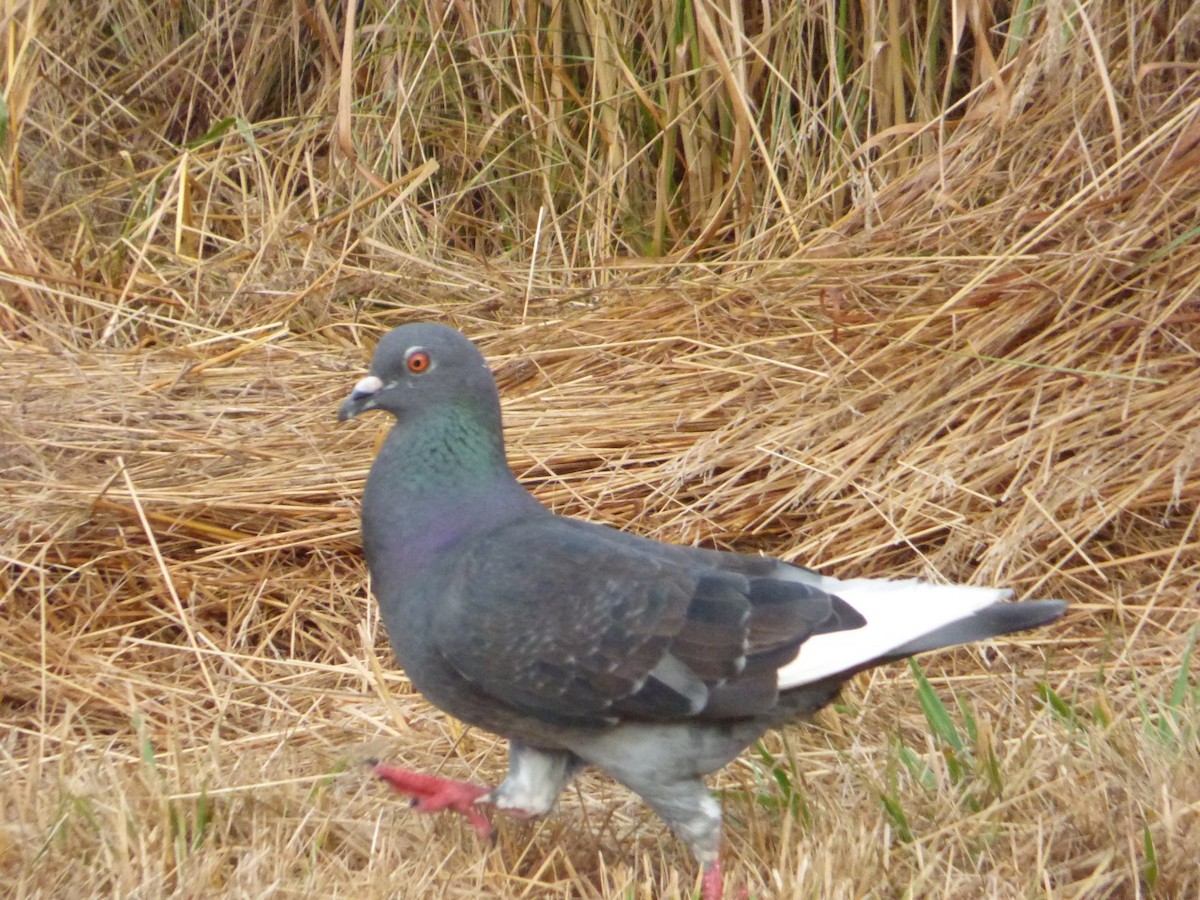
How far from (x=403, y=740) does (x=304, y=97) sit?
2.80m

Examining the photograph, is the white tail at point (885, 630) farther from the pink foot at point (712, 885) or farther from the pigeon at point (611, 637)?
the pink foot at point (712, 885)

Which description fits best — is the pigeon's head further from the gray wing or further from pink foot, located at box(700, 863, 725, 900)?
pink foot, located at box(700, 863, 725, 900)

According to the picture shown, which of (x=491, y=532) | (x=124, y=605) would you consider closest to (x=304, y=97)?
(x=124, y=605)

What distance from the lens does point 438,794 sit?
2525mm

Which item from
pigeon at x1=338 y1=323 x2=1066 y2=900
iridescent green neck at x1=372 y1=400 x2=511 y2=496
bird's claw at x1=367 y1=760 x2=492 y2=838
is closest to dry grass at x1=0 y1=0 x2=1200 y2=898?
bird's claw at x1=367 y1=760 x2=492 y2=838

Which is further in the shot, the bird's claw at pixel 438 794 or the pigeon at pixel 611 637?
the bird's claw at pixel 438 794

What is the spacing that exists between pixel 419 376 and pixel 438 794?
0.69 meters

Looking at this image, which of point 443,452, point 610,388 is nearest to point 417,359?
point 443,452

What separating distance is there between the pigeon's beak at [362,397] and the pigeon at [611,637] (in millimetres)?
153

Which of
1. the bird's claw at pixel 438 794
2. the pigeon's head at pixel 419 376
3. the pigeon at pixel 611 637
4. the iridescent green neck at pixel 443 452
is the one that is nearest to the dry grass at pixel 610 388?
the bird's claw at pixel 438 794

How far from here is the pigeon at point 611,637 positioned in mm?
2373

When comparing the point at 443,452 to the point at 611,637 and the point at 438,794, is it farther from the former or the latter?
the point at 438,794

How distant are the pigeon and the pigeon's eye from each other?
0.18 m

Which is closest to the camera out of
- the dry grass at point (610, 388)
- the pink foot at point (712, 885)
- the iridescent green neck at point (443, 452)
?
the pink foot at point (712, 885)
